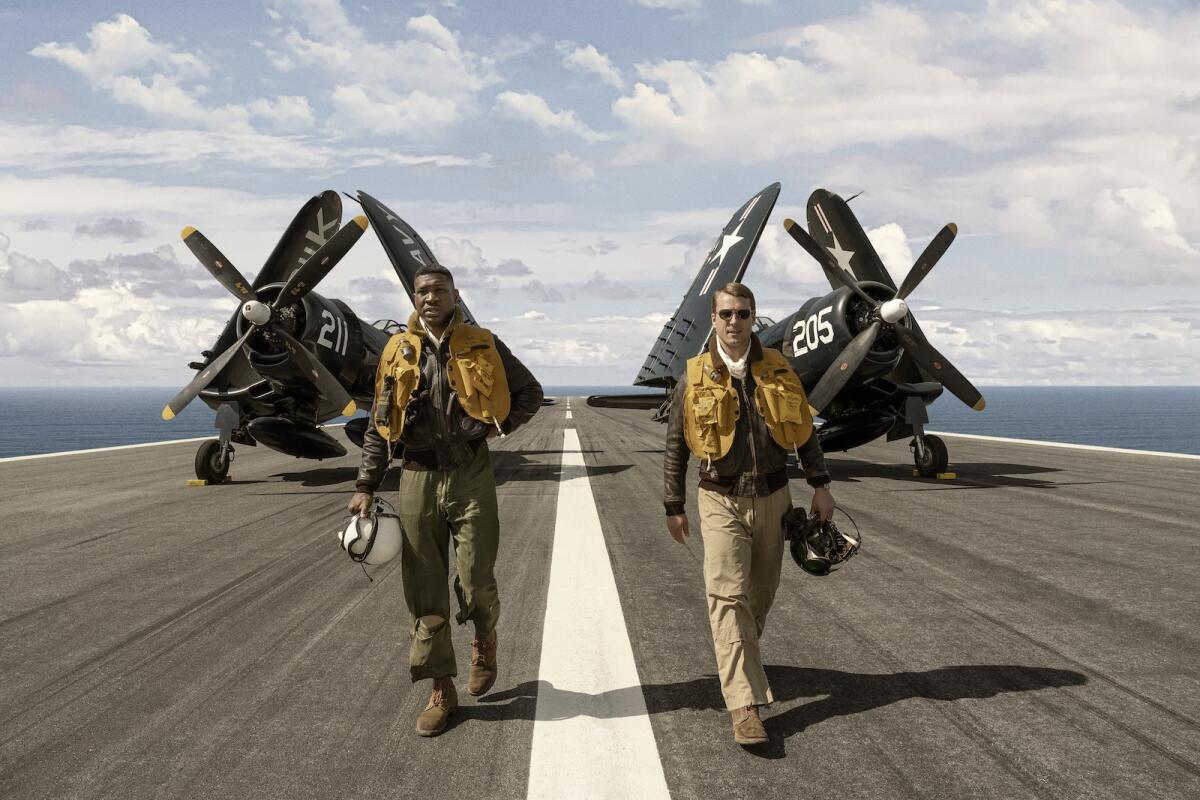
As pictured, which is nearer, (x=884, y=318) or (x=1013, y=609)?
(x=1013, y=609)

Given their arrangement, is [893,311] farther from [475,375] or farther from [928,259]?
[475,375]

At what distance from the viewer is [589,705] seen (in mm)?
4172

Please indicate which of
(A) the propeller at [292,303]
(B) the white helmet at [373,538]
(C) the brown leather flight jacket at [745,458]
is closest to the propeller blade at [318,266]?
(A) the propeller at [292,303]

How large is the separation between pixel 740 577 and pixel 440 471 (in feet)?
5.46

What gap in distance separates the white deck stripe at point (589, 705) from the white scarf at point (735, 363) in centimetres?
181

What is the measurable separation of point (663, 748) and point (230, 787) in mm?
1898

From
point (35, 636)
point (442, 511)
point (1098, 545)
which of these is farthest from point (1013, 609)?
point (35, 636)

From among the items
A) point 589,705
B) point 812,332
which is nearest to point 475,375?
point 589,705

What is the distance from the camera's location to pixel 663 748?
3652mm

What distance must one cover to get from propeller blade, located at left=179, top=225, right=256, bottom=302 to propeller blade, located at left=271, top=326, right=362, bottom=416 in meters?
1.12

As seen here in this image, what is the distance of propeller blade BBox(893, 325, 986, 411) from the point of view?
14.0 metres

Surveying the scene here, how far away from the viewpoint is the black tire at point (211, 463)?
49.0ft

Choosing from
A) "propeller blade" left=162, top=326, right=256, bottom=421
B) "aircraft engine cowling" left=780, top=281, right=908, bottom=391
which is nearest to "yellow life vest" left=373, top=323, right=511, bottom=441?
"propeller blade" left=162, top=326, right=256, bottom=421

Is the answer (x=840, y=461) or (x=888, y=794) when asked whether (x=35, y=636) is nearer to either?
(x=888, y=794)
